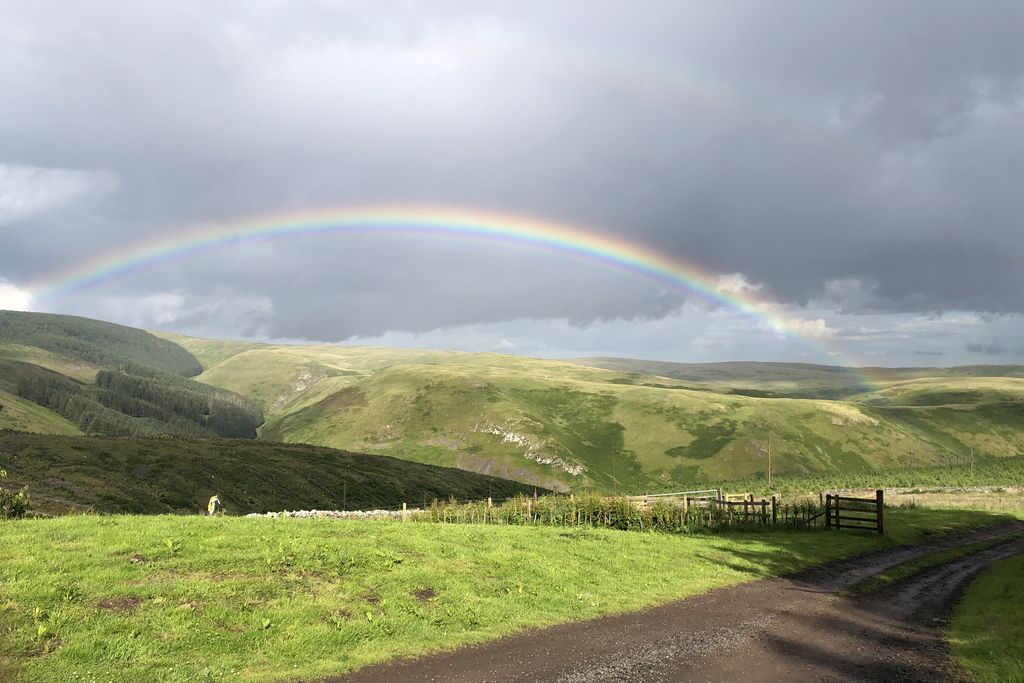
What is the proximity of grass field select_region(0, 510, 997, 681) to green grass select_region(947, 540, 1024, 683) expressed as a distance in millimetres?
9067

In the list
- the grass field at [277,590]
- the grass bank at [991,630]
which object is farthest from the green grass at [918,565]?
the grass field at [277,590]

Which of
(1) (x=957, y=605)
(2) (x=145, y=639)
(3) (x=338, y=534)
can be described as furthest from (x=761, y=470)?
(2) (x=145, y=639)

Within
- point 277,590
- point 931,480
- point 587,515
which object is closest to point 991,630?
point 587,515

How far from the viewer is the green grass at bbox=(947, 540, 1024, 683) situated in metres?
16.4

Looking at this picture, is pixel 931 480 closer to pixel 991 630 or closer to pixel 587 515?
pixel 587 515

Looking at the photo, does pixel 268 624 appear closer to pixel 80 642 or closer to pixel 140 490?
pixel 80 642

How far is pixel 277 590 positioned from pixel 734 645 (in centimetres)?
1452

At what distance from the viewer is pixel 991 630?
800 inches

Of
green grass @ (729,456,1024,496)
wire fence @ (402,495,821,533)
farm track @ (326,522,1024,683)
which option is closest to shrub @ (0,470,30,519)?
farm track @ (326,522,1024,683)

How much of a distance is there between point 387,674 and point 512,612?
661 centimetres

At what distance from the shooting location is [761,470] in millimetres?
165500

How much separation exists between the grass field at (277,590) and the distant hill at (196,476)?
17.1m

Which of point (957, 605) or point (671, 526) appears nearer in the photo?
point (957, 605)

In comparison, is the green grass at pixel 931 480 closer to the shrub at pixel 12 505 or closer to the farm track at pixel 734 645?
the farm track at pixel 734 645
